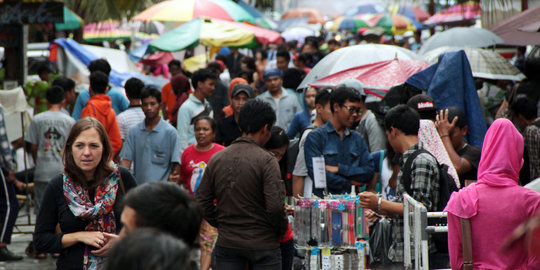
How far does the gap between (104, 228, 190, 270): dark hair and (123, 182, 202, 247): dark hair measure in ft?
1.79

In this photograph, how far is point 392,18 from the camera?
32.6 m

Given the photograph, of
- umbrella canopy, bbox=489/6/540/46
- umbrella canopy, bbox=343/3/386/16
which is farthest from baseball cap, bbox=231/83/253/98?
umbrella canopy, bbox=343/3/386/16

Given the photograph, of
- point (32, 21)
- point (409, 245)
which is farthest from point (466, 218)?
point (32, 21)

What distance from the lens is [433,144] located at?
5.59 meters

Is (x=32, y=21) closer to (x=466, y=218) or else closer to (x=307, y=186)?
(x=307, y=186)

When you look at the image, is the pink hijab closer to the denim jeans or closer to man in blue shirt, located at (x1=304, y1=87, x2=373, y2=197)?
the denim jeans

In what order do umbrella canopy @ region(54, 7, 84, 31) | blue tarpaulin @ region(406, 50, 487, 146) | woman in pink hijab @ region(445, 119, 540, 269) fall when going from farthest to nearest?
1. umbrella canopy @ region(54, 7, 84, 31)
2. blue tarpaulin @ region(406, 50, 487, 146)
3. woman in pink hijab @ region(445, 119, 540, 269)

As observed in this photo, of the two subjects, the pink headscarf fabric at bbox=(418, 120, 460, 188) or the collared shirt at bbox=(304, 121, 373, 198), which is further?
the collared shirt at bbox=(304, 121, 373, 198)

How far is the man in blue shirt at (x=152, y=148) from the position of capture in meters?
7.85

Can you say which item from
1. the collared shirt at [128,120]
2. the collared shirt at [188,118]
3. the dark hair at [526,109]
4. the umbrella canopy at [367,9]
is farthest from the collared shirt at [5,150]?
the umbrella canopy at [367,9]

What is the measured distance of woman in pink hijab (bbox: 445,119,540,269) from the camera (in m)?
4.30

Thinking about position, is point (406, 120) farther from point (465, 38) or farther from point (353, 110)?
point (465, 38)

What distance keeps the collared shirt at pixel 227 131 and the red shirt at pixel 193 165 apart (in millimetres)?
723

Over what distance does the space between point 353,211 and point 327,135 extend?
115 cm
